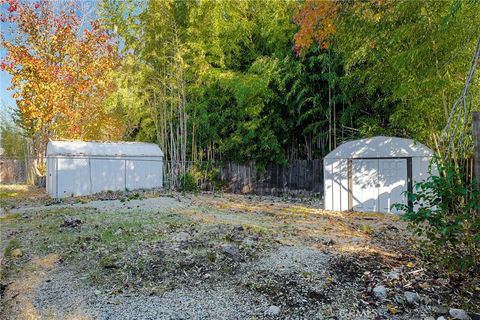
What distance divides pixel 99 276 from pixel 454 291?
7.95 ft

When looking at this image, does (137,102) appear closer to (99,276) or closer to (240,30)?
(240,30)

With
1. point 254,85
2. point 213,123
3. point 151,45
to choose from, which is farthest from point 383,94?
point 151,45

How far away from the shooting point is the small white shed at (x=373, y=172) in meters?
5.50

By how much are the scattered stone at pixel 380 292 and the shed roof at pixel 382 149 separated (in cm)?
391

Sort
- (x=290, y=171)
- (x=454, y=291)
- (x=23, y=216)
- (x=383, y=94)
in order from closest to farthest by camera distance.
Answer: (x=454, y=291)
(x=23, y=216)
(x=383, y=94)
(x=290, y=171)

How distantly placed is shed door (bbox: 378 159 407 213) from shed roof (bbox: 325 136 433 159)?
0.16m

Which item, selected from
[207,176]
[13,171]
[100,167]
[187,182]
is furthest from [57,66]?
[13,171]

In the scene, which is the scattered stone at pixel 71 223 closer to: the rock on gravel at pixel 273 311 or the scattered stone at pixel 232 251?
the scattered stone at pixel 232 251

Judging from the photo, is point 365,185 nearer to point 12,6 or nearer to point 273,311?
point 273,311

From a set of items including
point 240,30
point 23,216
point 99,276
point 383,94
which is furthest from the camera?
point 240,30

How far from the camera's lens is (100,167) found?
861 centimetres

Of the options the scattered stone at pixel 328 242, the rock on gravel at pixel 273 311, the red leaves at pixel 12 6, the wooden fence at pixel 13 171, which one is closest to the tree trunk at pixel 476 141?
the scattered stone at pixel 328 242

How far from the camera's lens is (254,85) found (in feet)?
25.8

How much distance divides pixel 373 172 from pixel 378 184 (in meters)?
0.23
